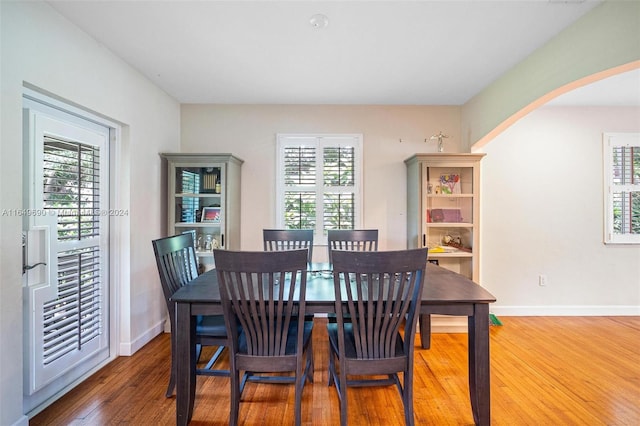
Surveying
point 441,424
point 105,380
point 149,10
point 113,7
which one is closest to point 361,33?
point 149,10

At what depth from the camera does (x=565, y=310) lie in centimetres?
341

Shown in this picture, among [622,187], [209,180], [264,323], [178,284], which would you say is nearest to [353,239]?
[264,323]

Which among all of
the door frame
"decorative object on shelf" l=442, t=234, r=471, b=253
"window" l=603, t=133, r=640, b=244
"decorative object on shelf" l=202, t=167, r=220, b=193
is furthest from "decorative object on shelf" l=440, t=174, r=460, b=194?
the door frame

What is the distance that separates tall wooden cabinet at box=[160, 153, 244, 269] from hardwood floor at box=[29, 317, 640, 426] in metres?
1.16

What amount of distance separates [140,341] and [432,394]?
8.42 feet

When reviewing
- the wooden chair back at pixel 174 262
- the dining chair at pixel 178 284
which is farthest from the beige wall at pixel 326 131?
the dining chair at pixel 178 284

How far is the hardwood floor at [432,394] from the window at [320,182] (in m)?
1.44

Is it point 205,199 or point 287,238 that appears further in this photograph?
point 205,199

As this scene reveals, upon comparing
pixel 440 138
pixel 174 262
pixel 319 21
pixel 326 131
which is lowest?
pixel 174 262

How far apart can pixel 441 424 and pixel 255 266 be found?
149 centimetres

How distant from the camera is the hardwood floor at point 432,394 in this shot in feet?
5.74

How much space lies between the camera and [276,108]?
11.4 feet

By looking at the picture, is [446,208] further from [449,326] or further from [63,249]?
[63,249]

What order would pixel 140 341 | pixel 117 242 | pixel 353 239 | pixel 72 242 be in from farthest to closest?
pixel 353 239 < pixel 140 341 < pixel 117 242 < pixel 72 242
